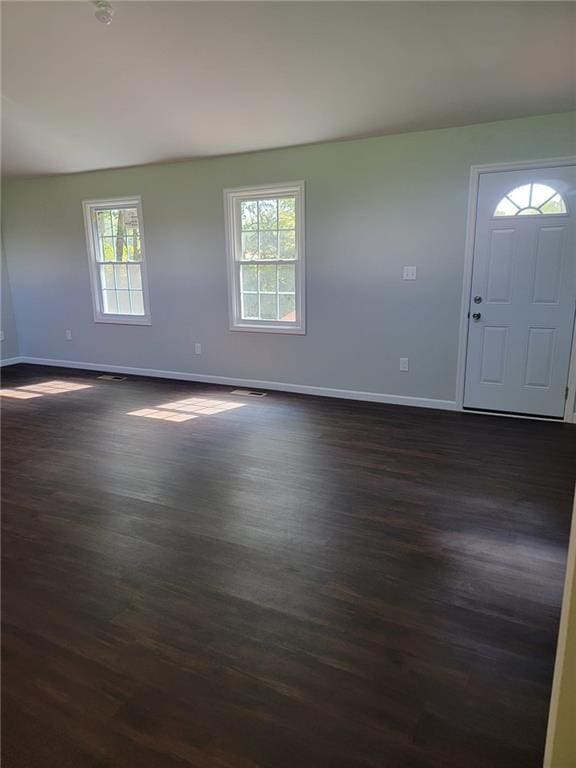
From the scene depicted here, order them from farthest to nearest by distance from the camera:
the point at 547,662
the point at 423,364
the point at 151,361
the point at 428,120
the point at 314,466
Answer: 1. the point at 151,361
2. the point at 423,364
3. the point at 428,120
4. the point at 314,466
5. the point at 547,662

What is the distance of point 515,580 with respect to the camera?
76.5 inches

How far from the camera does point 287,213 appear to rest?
4652 millimetres

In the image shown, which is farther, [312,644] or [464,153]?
[464,153]

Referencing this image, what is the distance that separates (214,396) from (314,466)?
6.88 ft

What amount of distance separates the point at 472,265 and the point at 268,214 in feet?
6.98

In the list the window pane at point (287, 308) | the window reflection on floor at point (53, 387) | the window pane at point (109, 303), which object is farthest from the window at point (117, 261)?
the window pane at point (287, 308)

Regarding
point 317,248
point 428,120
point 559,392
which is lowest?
point 559,392

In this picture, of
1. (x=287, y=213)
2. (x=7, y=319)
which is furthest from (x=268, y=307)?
(x=7, y=319)

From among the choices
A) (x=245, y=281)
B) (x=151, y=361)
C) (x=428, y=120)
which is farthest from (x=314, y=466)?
(x=151, y=361)

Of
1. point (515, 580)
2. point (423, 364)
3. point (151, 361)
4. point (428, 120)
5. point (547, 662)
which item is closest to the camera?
point (547, 662)

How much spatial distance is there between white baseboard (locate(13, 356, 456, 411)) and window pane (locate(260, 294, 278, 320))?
73cm

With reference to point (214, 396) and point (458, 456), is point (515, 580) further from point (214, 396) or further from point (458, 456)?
point (214, 396)

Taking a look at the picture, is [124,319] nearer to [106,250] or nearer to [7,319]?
[106,250]

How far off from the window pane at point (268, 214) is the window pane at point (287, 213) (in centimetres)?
5
